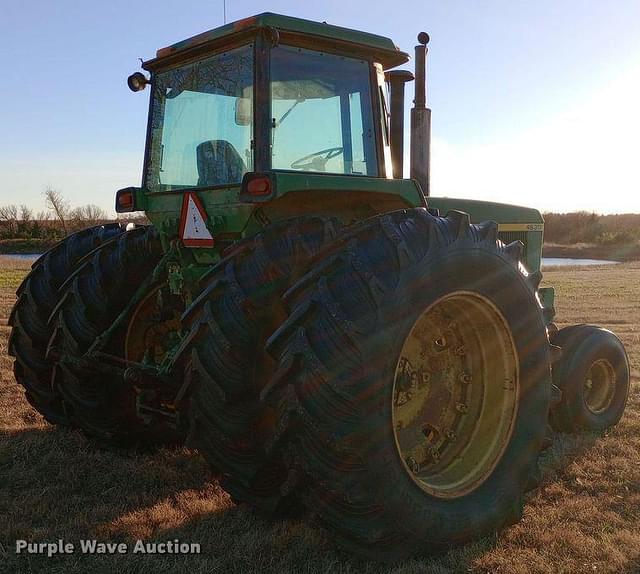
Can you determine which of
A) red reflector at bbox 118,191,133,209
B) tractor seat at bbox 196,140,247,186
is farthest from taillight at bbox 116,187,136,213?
tractor seat at bbox 196,140,247,186

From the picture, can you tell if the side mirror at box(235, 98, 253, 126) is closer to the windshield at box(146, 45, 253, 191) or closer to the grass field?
the windshield at box(146, 45, 253, 191)

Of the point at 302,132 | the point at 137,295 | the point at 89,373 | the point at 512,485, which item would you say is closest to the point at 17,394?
the point at 89,373

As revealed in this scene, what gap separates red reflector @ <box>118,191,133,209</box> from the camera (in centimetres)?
414

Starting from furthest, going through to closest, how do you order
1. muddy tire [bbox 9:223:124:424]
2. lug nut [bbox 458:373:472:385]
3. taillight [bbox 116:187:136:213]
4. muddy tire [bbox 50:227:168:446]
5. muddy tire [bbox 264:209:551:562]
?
muddy tire [bbox 9:223:124:424], muddy tire [bbox 50:227:168:446], taillight [bbox 116:187:136:213], lug nut [bbox 458:373:472:385], muddy tire [bbox 264:209:551:562]

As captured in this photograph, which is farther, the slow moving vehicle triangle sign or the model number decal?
the model number decal

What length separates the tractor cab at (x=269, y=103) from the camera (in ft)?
11.4

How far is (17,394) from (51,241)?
168 feet

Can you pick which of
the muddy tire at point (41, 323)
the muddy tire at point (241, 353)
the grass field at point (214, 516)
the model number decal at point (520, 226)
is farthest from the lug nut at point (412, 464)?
the model number decal at point (520, 226)

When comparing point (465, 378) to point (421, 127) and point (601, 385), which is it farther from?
point (601, 385)

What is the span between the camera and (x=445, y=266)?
3162 millimetres

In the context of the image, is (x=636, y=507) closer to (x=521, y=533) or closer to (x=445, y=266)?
(x=521, y=533)

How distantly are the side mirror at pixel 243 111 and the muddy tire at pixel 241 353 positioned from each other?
0.74 metres

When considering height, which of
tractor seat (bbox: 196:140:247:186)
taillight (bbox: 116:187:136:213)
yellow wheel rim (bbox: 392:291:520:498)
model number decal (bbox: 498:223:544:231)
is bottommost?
yellow wheel rim (bbox: 392:291:520:498)

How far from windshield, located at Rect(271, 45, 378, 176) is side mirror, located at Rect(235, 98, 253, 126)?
0.14 meters
